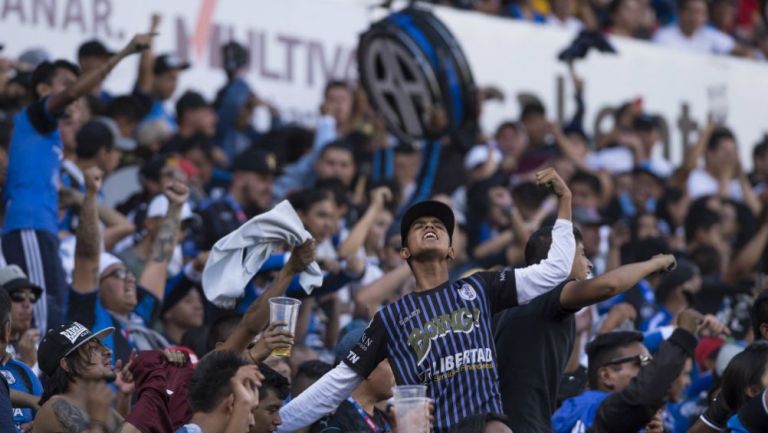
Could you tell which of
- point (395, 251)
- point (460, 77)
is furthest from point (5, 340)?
point (460, 77)

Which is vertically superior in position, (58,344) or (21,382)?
(58,344)

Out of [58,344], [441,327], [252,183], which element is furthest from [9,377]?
[252,183]

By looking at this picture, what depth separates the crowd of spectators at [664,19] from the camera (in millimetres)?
18125

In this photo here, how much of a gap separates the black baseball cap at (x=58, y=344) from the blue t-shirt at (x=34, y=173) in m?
2.60

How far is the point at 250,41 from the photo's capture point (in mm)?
15414

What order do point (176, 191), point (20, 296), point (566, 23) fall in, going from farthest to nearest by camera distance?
point (566, 23)
point (176, 191)
point (20, 296)

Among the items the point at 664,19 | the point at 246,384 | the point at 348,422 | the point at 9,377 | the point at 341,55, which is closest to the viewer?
the point at 246,384

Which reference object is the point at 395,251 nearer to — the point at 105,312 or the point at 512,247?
the point at 512,247

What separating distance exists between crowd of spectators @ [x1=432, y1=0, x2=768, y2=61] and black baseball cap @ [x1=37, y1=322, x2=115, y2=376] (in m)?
9.82

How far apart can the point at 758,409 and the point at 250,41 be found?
8.57 meters

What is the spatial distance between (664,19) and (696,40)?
576mm

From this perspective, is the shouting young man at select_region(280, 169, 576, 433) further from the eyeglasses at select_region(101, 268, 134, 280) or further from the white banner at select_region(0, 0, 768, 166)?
the white banner at select_region(0, 0, 768, 166)

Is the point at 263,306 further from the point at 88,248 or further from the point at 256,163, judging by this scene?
the point at 256,163

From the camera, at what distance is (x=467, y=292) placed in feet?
25.5
